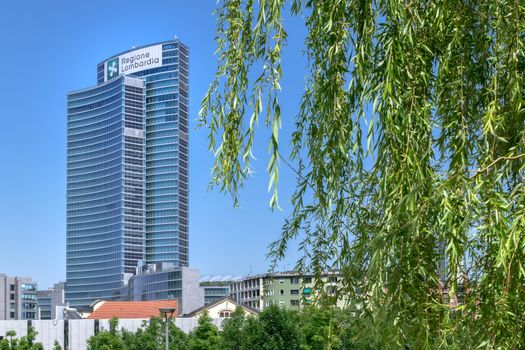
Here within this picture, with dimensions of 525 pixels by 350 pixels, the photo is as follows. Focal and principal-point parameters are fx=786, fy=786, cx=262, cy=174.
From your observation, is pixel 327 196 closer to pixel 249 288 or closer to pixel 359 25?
pixel 359 25

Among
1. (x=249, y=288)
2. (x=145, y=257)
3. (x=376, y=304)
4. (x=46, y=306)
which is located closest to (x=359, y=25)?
(x=376, y=304)

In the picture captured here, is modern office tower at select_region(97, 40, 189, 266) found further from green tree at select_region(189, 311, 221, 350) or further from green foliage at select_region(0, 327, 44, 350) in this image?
green tree at select_region(189, 311, 221, 350)

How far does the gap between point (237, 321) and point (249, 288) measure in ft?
264

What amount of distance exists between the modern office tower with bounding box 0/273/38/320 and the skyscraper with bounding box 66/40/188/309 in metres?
12.8

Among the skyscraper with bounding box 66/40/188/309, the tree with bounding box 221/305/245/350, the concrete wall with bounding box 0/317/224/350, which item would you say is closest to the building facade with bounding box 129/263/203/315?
the skyscraper with bounding box 66/40/188/309

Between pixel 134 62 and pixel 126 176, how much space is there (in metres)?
21.8

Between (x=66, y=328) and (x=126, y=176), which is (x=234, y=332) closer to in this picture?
(x=66, y=328)

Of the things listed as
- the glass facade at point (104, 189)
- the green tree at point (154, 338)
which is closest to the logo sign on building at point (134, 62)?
the glass facade at point (104, 189)

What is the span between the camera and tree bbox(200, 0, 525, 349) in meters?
2.80

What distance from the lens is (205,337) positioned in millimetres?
31016

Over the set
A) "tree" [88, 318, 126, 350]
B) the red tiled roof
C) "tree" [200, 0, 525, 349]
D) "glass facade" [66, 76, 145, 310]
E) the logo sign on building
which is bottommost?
"tree" [88, 318, 126, 350]

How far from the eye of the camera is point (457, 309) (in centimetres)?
294

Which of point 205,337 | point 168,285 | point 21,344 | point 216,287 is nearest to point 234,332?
point 205,337

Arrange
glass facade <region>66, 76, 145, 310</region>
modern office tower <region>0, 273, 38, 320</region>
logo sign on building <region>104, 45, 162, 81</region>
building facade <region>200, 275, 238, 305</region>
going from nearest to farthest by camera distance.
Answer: modern office tower <region>0, 273, 38, 320</region>
glass facade <region>66, 76, 145, 310</region>
building facade <region>200, 275, 238, 305</region>
logo sign on building <region>104, 45, 162, 81</region>
